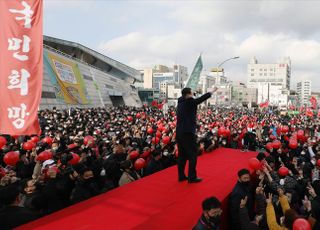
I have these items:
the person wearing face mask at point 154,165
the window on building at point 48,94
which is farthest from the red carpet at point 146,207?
the window on building at point 48,94

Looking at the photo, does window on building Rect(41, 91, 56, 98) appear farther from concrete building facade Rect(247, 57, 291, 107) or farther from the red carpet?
concrete building facade Rect(247, 57, 291, 107)

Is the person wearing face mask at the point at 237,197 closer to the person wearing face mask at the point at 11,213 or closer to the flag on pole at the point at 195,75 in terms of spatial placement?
the person wearing face mask at the point at 11,213

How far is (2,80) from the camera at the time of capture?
3369 mm

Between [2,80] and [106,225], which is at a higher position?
[2,80]

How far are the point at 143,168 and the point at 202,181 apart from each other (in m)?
2.38

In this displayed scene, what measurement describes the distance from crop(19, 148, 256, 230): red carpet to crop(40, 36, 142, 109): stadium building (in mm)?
24088

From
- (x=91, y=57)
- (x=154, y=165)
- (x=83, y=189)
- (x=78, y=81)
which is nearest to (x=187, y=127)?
(x=83, y=189)

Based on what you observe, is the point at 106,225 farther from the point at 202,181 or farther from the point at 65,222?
the point at 202,181

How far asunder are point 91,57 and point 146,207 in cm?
5332

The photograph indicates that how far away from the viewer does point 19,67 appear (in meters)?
3.43

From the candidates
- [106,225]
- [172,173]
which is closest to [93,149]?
[172,173]

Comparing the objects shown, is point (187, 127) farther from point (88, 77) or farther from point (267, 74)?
point (267, 74)

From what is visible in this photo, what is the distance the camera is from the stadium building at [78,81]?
28.3 meters

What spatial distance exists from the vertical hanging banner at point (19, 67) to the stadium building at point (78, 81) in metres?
23.9
